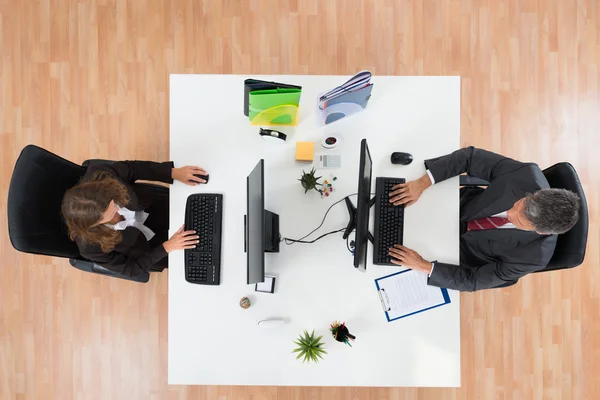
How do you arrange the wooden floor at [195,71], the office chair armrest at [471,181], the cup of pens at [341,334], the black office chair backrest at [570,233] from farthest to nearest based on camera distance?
the wooden floor at [195,71] → the office chair armrest at [471,181] → the cup of pens at [341,334] → the black office chair backrest at [570,233]

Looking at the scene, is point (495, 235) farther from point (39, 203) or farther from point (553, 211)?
point (39, 203)

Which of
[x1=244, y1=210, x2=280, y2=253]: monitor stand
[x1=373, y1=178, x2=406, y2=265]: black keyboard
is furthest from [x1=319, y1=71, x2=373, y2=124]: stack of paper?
[x1=244, y1=210, x2=280, y2=253]: monitor stand

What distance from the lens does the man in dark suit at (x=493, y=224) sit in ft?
5.80

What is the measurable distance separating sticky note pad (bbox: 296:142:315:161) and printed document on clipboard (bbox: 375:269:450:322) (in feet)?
2.38

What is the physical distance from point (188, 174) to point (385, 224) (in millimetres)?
1047

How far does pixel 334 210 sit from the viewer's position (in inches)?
79.6

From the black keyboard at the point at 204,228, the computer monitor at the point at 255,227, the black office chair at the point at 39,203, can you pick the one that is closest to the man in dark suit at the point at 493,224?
the computer monitor at the point at 255,227

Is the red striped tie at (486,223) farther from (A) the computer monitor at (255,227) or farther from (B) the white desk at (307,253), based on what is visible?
(A) the computer monitor at (255,227)

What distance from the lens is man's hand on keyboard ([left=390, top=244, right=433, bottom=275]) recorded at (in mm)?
1921

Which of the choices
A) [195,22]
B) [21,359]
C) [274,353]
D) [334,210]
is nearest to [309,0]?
[195,22]

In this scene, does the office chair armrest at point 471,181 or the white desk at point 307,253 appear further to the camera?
the office chair armrest at point 471,181

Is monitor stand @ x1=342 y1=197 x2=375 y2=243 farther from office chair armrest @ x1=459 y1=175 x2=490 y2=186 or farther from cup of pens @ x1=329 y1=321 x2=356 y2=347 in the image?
office chair armrest @ x1=459 y1=175 x2=490 y2=186

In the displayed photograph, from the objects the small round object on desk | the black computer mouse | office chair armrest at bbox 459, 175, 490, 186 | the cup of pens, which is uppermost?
the black computer mouse

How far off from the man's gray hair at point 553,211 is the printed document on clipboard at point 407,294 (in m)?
0.58
